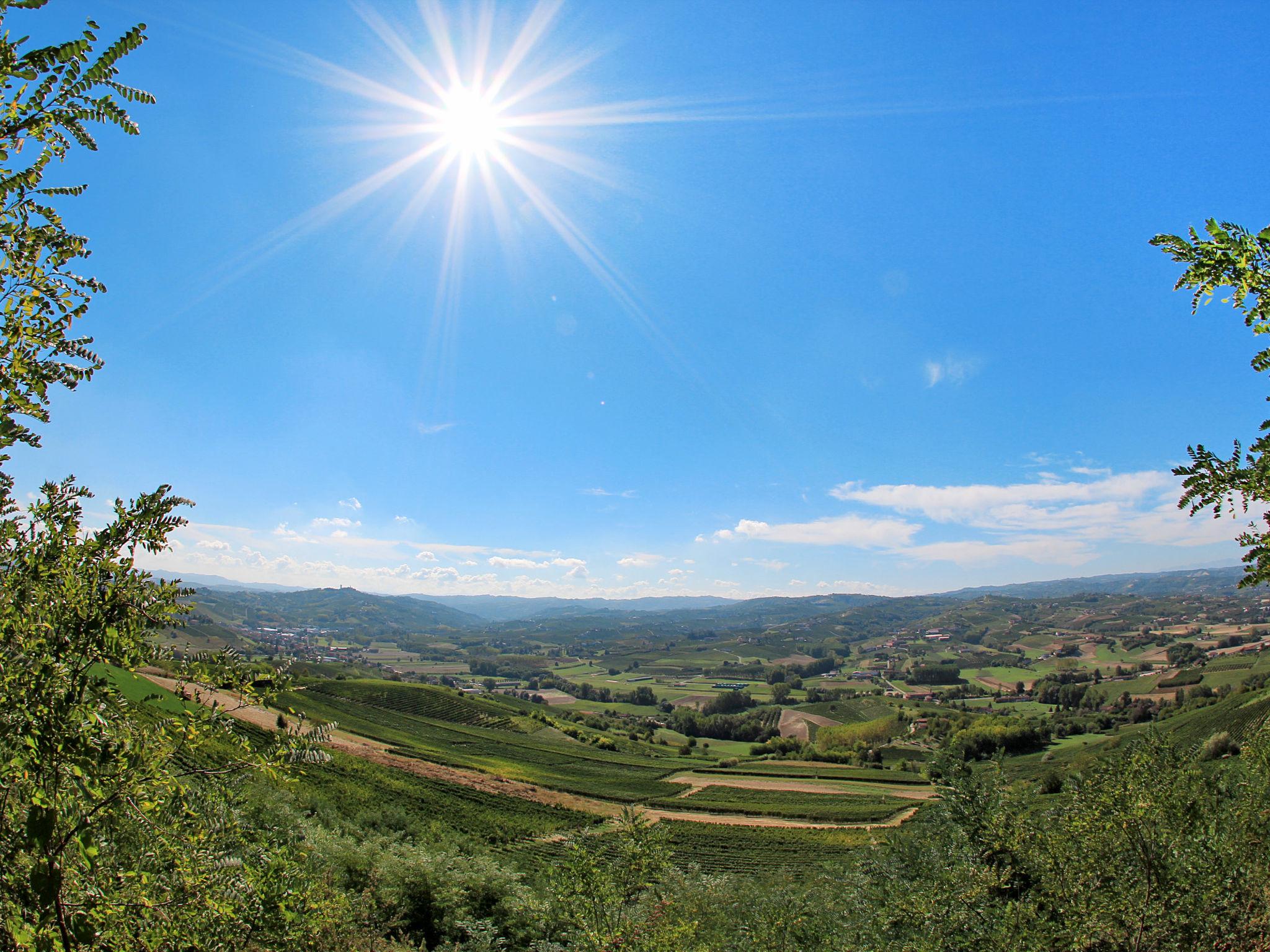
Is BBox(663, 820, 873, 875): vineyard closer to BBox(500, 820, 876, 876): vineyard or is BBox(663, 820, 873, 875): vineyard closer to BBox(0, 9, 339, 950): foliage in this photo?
BBox(500, 820, 876, 876): vineyard

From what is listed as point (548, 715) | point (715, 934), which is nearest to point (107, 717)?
point (715, 934)

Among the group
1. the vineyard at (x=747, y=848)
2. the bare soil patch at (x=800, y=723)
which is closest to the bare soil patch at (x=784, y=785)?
the vineyard at (x=747, y=848)

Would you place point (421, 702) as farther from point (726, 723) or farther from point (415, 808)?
point (415, 808)

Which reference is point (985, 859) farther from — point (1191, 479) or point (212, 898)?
point (212, 898)

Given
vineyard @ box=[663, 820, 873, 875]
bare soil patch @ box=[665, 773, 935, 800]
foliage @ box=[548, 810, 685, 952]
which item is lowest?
bare soil patch @ box=[665, 773, 935, 800]

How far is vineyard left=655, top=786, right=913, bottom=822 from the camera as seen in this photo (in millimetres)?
81875

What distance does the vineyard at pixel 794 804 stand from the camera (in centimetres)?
8188

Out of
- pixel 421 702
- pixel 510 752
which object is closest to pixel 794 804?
pixel 510 752

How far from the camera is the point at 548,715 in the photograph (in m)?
158

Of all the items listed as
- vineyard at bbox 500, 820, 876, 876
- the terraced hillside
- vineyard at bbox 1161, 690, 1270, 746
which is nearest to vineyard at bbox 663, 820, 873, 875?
vineyard at bbox 500, 820, 876, 876

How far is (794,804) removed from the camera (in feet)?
289

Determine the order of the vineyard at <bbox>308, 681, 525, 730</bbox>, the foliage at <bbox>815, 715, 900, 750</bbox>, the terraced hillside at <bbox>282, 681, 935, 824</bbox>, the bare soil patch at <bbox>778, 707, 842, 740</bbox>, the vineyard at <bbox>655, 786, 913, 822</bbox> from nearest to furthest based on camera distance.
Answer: the vineyard at <bbox>655, 786, 913, 822</bbox> < the terraced hillside at <bbox>282, 681, 935, 824</bbox> < the vineyard at <bbox>308, 681, 525, 730</bbox> < the foliage at <bbox>815, 715, 900, 750</bbox> < the bare soil patch at <bbox>778, 707, 842, 740</bbox>

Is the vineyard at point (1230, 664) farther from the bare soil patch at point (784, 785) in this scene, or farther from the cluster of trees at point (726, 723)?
the cluster of trees at point (726, 723)

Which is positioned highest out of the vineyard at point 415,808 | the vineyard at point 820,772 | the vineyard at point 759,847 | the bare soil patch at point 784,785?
the vineyard at point 415,808
